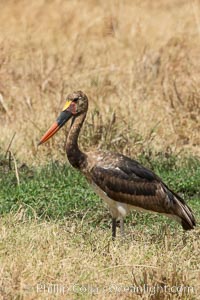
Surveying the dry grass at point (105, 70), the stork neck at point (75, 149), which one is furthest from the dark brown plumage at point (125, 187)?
the dry grass at point (105, 70)

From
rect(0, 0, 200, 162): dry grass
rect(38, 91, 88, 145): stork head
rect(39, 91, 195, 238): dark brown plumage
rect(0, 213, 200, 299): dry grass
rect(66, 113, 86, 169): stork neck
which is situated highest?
rect(0, 0, 200, 162): dry grass

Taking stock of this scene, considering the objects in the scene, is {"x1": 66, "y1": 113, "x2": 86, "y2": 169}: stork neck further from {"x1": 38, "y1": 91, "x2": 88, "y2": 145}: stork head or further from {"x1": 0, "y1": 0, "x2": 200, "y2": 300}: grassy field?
{"x1": 0, "y1": 0, "x2": 200, "y2": 300}: grassy field

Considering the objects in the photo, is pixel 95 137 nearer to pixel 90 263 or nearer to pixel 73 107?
pixel 73 107

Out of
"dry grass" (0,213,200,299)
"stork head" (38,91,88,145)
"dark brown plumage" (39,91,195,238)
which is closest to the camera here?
"dry grass" (0,213,200,299)

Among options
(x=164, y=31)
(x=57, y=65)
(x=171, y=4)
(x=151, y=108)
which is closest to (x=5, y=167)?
(x=151, y=108)

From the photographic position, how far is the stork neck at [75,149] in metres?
7.14

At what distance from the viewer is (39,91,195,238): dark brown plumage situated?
23.1ft

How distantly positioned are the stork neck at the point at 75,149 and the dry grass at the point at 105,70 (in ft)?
6.25

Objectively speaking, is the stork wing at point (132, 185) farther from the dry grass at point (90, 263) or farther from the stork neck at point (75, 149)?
the dry grass at point (90, 263)

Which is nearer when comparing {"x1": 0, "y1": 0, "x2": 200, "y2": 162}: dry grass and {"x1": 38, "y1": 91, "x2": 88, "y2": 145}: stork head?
{"x1": 38, "y1": 91, "x2": 88, "y2": 145}: stork head

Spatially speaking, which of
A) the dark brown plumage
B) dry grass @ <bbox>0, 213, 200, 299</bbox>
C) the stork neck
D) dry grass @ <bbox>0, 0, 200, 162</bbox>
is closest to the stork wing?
the dark brown plumage

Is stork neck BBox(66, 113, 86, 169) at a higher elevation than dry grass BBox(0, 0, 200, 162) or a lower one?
lower

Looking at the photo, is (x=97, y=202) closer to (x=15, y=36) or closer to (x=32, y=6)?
(x=15, y=36)

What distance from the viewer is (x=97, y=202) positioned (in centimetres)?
809
